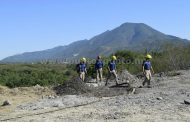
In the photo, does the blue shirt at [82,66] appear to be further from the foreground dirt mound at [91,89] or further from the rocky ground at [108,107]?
the rocky ground at [108,107]

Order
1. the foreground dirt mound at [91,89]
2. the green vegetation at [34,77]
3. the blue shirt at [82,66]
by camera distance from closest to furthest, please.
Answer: the foreground dirt mound at [91,89] → the blue shirt at [82,66] → the green vegetation at [34,77]

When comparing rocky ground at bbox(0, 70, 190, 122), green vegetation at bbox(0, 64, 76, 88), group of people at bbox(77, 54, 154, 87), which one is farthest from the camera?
green vegetation at bbox(0, 64, 76, 88)

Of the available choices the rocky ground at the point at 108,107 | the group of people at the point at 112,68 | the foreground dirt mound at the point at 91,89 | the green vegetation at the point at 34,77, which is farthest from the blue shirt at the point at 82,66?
the green vegetation at the point at 34,77

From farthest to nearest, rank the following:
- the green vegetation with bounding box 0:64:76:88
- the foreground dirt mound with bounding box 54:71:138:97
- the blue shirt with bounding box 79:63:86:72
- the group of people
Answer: the green vegetation with bounding box 0:64:76:88
the blue shirt with bounding box 79:63:86:72
the group of people
the foreground dirt mound with bounding box 54:71:138:97

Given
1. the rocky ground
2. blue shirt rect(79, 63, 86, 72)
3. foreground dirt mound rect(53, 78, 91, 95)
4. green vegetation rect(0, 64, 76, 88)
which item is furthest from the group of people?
green vegetation rect(0, 64, 76, 88)

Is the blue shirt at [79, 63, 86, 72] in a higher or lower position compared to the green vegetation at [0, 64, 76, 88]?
higher

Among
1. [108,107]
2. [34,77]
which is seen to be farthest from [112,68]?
[34,77]

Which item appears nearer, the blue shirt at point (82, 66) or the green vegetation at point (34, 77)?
the blue shirt at point (82, 66)

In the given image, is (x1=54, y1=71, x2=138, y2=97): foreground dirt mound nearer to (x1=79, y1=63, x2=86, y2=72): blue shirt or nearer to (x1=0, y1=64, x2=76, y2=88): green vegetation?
(x1=79, y1=63, x2=86, y2=72): blue shirt

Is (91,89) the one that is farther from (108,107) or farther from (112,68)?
(108,107)

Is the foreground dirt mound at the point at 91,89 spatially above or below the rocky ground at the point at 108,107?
above

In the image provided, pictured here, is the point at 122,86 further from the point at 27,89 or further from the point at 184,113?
the point at 184,113

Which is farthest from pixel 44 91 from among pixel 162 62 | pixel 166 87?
pixel 162 62

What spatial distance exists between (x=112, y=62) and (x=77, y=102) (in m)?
7.35
